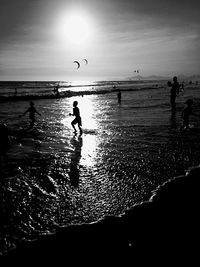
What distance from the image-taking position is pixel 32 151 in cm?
1037

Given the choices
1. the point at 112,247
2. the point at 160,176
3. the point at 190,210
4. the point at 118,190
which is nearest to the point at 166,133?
the point at 160,176

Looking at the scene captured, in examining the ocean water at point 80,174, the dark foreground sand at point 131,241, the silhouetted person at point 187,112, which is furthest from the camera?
the silhouetted person at point 187,112

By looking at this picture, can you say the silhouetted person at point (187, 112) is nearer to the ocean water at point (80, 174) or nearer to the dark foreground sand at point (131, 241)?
the ocean water at point (80, 174)

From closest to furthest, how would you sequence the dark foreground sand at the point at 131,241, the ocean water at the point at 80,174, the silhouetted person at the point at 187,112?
the dark foreground sand at the point at 131,241 < the ocean water at the point at 80,174 < the silhouetted person at the point at 187,112

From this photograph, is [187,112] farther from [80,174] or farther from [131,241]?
[131,241]

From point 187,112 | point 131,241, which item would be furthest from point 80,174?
point 187,112

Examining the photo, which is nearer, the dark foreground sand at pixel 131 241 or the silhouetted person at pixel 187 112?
the dark foreground sand at pixel 131 241

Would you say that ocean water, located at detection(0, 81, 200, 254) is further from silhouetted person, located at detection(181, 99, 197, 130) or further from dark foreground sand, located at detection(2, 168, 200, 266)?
silhouetted person, located at detection(181, 99, 197, 130)

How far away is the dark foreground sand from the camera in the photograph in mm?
3893

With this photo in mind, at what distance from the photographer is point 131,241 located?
423 cm

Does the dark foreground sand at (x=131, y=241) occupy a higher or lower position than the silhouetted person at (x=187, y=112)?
lower

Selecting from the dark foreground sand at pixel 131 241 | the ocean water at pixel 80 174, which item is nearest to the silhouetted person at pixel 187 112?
the ocean water at pixel 80 174

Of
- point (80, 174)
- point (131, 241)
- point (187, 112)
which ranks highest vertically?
point (187, 112)

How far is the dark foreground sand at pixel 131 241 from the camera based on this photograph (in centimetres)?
389
